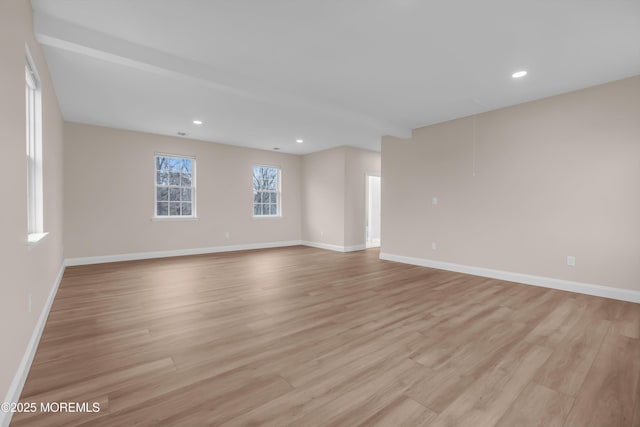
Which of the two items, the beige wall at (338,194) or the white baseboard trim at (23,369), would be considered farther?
the beige wall at (338,194)

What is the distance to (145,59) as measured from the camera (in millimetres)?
2748

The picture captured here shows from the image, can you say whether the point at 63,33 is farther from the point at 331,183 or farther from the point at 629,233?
the point at 629,233

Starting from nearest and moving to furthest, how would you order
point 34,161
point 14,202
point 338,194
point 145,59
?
point 14,202 < point 34,161 < point 145,59 < point 338,194

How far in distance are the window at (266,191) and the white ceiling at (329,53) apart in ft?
9.95

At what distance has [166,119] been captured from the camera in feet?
16.2

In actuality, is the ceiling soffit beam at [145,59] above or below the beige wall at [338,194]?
above

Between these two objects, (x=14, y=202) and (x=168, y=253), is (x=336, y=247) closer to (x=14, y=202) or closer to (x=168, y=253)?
(x=168, y=253)

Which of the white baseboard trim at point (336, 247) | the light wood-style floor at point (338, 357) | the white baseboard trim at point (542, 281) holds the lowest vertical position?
the light wood-style floor at point (338, 357)

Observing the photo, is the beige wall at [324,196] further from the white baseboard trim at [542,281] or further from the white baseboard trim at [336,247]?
the white baseboard trim at [542,281]

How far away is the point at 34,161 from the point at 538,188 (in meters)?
5.82

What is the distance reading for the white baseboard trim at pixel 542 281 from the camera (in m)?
3.36

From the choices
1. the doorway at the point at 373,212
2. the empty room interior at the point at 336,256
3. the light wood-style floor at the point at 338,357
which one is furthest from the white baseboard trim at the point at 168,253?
the doorway at the point at 373,212

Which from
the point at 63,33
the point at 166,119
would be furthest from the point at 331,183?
the point at 63,33

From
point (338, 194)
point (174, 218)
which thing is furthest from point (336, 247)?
point (174, 218)
